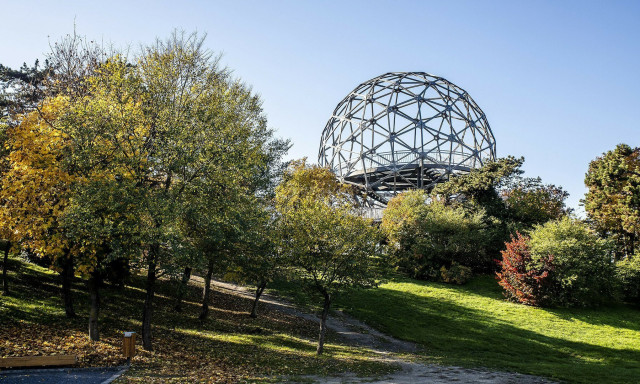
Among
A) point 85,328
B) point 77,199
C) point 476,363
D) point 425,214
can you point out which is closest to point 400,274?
point 425,214

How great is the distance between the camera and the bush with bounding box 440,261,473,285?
27.5 m

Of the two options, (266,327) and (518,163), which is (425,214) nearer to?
(518,163)

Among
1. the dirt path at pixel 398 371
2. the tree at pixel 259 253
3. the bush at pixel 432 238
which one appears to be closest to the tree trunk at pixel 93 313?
the tree at pixel 259 253

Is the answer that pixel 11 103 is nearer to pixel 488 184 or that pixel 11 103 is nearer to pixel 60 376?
pixel 60 376

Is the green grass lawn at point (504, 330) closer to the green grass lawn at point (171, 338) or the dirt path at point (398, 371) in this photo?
the dirt path at point (398, 371)

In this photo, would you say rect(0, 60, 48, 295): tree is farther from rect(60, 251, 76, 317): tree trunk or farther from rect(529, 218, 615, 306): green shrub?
rect(529, 218, 615, 306): green shrub

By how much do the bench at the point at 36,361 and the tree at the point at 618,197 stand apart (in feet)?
101

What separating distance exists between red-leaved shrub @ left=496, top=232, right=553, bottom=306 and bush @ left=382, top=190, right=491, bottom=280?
12.7ft

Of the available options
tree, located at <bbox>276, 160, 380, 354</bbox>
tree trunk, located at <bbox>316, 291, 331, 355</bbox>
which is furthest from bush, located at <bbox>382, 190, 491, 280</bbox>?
tree trunk, located at <bbox>316, 291, 331, 355</bbox>

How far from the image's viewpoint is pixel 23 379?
870 centimetres

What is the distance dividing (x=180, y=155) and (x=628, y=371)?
55.7 ft

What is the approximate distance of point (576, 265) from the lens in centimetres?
2264

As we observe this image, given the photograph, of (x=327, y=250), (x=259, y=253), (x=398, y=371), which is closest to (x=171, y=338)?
(x=259, y=253)

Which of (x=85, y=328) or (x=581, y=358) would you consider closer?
(x=85, y=328)
